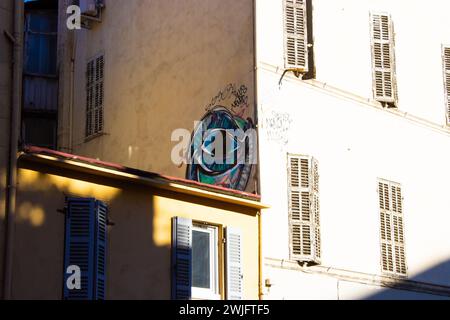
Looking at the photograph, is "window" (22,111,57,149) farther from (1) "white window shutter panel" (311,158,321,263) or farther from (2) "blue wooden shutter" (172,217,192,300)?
(2) "blue wooden shutter" (172,217,192,300)

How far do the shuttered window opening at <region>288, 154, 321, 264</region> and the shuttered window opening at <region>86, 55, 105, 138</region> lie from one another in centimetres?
506

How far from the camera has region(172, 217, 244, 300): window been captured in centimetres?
1573

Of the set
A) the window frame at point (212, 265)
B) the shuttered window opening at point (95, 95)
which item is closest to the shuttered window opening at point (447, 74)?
the shuttered window opening at point (95, 95)

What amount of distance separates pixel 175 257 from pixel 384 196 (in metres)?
5.41

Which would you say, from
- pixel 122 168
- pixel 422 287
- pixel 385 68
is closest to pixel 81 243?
pixel 122 168

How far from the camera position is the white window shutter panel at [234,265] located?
1638cm

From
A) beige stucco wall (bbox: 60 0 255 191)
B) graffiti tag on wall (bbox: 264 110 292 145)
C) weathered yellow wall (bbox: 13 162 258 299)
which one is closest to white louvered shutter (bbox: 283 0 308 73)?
beige stucco wall (bbox: 60 0 255 191)

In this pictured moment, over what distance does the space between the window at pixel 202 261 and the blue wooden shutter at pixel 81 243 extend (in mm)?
1552

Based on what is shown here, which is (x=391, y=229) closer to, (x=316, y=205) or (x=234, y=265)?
(x=316, y=205)

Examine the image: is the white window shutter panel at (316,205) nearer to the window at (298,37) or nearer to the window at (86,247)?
the window at (298,37)

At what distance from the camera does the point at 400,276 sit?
1942 centimetres

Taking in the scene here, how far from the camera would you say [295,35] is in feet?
63.0

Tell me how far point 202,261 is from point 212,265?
0.58 feet
